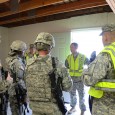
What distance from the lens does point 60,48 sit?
5.80 m

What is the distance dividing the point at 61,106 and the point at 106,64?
719mm

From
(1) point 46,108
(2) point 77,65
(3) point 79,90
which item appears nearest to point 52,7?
(2) point 77,65

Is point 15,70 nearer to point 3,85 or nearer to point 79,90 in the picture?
point 3,85

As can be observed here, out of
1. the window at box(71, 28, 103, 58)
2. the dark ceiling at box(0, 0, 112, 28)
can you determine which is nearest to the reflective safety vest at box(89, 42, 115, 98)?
the dark ceiling at box(0, 0, 112, 28)

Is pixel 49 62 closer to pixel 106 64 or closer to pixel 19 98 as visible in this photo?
pixel 106 64

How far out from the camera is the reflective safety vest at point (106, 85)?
1897 millimetres

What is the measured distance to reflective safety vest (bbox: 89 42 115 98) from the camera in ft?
6.23

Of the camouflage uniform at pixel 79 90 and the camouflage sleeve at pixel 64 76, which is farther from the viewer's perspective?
the camouflage uniform at pixel 79 90

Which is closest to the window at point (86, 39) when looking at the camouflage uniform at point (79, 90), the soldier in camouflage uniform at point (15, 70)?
the camouflage uniform at point (79, 90)

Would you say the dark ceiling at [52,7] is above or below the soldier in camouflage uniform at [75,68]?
above

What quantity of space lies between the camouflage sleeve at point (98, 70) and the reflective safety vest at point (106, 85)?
0.13 ft

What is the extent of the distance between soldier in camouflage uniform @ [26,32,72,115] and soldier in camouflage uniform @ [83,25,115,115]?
33 cm

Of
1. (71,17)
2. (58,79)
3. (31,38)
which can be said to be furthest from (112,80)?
(31,38)

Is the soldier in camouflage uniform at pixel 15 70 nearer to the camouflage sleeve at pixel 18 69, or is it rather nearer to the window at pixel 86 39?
the camouflage sleeve at pixel 18 69
